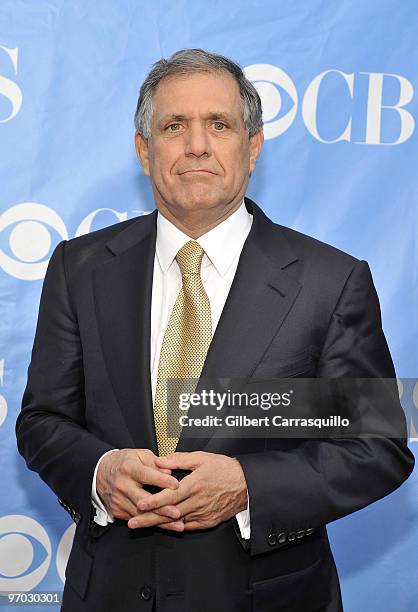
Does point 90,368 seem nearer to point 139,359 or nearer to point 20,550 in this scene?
point 139,359

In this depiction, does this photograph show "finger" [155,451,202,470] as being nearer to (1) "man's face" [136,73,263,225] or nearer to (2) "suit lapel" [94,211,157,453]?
(2) "suit lapel" [94,211,157,453]

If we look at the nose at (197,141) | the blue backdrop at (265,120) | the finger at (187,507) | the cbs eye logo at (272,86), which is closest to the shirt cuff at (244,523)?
the finger at (187,507)

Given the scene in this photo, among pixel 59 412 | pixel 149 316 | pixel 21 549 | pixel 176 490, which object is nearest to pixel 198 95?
pixel 149 316

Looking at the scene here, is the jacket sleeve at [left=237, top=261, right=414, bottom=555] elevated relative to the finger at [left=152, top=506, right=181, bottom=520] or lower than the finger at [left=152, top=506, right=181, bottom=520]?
elevated

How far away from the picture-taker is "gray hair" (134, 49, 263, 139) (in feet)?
6.29

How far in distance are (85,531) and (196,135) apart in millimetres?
866

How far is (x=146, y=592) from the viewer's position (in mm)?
1715

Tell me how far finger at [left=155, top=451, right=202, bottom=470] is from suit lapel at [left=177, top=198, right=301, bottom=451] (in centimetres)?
8

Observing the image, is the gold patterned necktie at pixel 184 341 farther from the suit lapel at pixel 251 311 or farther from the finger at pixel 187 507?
the finger at pixel 187 507

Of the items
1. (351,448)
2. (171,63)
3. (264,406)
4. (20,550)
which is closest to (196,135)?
(171,63)

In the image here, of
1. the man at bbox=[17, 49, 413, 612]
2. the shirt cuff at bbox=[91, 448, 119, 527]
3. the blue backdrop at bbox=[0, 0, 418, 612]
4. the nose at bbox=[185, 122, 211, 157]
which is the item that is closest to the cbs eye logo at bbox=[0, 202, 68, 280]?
the blue backdrop at bbox=[0, 0, 418, 612]

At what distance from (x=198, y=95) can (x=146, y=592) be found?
104 cm

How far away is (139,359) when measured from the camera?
179cm

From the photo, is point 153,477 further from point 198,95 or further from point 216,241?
point 198,95
